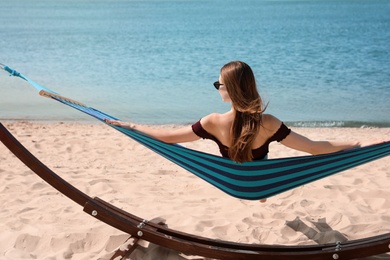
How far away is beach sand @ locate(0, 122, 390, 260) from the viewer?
308 cm

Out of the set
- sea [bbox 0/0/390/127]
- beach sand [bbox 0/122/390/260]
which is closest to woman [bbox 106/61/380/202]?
beach sand [bbox 0/122/390/260]

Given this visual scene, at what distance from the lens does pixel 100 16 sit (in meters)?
28.0

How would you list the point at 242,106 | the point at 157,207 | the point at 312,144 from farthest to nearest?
1. the point at 157,207
2. the point at 312,144
3. the point at 242,106

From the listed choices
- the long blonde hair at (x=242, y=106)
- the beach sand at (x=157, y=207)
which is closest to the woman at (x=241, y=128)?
the long blonde hair at (x=242, y=106)

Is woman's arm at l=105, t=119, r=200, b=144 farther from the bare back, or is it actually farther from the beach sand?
the beach sand

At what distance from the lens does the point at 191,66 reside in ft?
42.1

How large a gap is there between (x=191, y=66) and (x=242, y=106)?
33.8 ft

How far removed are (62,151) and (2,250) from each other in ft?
8.09

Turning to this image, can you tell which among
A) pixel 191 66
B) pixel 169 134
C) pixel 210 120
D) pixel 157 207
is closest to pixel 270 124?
pixel 210 120

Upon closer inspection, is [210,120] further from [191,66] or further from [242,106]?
[191,66]

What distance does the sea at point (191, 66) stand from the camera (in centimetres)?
842

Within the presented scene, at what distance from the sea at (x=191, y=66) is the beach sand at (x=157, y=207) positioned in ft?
9.25

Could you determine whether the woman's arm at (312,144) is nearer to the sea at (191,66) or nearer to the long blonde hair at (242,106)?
the long blonde hair at (242,106)

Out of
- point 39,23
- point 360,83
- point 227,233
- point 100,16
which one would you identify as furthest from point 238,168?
point 100,16
